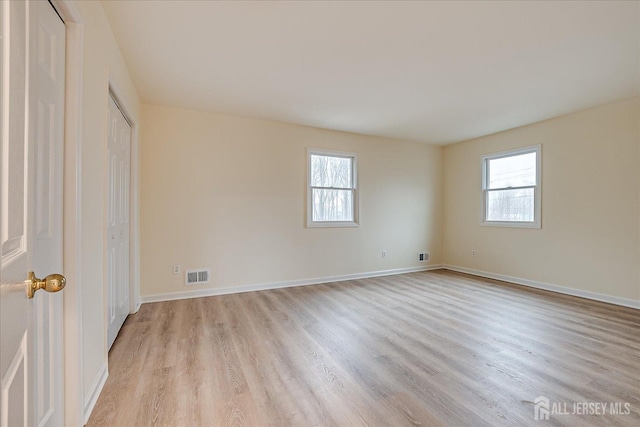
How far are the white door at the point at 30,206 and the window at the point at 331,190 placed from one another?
3.50 meters

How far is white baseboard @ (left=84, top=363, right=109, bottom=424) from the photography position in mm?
1590

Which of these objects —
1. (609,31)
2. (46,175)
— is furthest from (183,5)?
(609,31)

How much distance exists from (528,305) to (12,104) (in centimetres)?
461

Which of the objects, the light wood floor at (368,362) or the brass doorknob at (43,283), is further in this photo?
the light wood floor at (368,362)

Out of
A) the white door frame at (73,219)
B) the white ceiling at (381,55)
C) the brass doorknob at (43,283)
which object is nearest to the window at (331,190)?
the white ceiling at (381,55)

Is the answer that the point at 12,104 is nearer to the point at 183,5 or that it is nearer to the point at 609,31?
the point at 183,5

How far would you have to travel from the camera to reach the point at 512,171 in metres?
4.81

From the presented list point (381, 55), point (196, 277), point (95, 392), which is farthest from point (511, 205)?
point (95, 392)

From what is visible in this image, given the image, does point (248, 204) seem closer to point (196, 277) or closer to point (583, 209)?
point (196, 277)

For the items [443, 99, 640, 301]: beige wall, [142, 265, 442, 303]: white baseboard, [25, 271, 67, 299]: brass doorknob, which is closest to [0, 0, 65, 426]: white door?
[25, 271, 67, 299]: brass doorknob

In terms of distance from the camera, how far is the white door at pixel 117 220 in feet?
7.67

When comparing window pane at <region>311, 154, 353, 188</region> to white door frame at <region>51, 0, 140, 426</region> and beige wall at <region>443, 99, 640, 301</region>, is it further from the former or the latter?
white door frame at <region>51, 0, 140, 426</region>

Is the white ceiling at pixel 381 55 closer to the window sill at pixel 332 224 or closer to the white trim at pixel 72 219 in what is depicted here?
the white trim at pixel 72 219

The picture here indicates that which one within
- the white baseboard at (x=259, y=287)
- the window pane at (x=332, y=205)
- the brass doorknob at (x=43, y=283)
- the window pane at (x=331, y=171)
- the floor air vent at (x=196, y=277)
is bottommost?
the white baseboard at (x=259, y=287)
